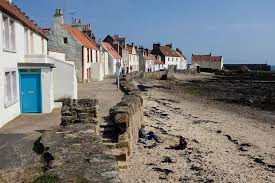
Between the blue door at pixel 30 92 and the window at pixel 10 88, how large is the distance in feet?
2.45

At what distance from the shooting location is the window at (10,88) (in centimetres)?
1435

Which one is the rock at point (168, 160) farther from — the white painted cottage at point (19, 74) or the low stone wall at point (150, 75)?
the low stone wall at point (150, 75)

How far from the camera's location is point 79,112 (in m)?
10.9

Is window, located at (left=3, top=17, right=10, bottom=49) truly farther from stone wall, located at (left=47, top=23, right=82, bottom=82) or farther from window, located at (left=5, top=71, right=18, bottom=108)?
stone wall, located at (left=47, top=23, right=82, bottom=82)

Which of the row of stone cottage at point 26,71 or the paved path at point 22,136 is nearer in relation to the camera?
the paved path at point 22,136

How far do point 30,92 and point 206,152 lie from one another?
8.85m

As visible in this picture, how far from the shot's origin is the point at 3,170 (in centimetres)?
767

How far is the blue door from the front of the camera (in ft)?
54.0

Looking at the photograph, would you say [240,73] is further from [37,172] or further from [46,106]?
[37,172]

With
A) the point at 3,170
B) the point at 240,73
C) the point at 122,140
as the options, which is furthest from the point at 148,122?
the point at 240,73

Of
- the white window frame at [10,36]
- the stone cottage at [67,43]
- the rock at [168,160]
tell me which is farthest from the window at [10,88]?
the stone cottage at [67,43]

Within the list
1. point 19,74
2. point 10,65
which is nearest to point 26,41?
point 19,74

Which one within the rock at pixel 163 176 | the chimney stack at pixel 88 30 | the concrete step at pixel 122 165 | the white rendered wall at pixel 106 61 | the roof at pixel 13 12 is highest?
the chimney stack at pixel 88 30

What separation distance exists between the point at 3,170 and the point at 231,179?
25.6 ft
